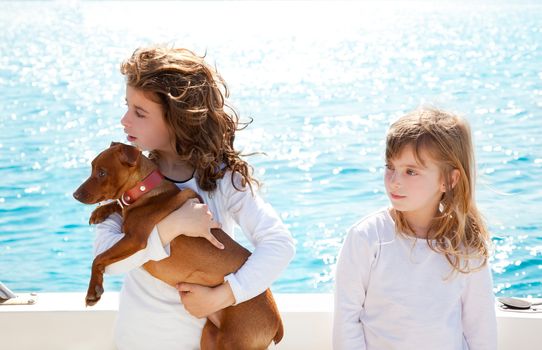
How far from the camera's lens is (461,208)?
1.96 metres

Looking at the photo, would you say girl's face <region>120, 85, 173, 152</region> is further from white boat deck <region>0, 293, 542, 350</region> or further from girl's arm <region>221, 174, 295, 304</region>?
white boat deck <region>0, 293, 542, 350</region>

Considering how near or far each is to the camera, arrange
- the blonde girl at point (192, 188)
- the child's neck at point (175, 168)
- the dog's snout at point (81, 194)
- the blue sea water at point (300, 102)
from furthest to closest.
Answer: the blue sea water at point (300, 102) → the child's neck at point (175, 168) → the blonde girl at point (192, 188) → the dog's snout at point (81, 194)

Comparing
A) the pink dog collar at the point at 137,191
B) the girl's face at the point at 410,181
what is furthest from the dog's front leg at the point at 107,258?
the girl's face at the point at 410,181

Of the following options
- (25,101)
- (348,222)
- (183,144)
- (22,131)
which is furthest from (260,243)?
(25,101)

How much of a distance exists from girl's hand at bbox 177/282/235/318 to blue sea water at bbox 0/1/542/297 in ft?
1.99

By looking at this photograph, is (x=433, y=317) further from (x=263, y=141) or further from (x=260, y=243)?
(x=263, y=141)

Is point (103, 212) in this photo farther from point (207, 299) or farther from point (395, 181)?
point (395, 181)

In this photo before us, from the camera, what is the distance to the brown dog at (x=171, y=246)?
1.67 metres

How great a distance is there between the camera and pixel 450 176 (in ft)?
6.43

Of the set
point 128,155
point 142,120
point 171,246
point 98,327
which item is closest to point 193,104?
point 142,120

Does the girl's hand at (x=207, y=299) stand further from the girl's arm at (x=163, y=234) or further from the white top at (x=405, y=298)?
the white top at (x=405, y=298)

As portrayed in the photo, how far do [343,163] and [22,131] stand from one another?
3831mm

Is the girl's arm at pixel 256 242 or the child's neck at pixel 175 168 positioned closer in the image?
the girl's arm at pixel 256 242

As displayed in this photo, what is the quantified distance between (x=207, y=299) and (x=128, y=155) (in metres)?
0.37
